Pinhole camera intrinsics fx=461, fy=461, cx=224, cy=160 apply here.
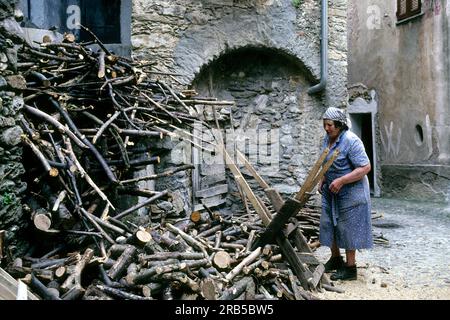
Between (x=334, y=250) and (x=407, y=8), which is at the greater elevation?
(x=407, y=8)

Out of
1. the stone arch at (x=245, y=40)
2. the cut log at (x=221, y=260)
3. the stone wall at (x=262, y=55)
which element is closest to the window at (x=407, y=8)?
the stone wall at (x=262, y=55)

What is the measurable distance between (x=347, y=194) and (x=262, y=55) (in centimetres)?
429

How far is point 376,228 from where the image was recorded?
6957mm

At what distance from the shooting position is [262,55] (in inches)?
312

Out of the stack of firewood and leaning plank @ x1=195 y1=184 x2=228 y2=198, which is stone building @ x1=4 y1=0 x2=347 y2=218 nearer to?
leaning plank @ x1=195 y1=184 x2=228 y2=198

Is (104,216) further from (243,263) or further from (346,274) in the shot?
(346,274)

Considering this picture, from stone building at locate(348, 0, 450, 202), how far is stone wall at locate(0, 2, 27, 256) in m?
8.00

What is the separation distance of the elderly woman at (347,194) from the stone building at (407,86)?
558 centimetres

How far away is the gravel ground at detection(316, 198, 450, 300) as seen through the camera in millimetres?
3982

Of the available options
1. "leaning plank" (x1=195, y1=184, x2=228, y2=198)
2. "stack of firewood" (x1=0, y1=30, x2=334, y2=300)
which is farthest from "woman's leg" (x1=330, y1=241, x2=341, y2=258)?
"leaning plank" (x1=195, y1=184, x2=228, y2=198)

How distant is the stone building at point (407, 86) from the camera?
9102mm

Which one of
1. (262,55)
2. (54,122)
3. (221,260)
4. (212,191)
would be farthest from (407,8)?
(54,122)

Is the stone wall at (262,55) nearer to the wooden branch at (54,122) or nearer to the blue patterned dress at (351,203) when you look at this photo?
the wooden branch at (54,122)

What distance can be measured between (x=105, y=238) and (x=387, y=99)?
8833 millimetres
